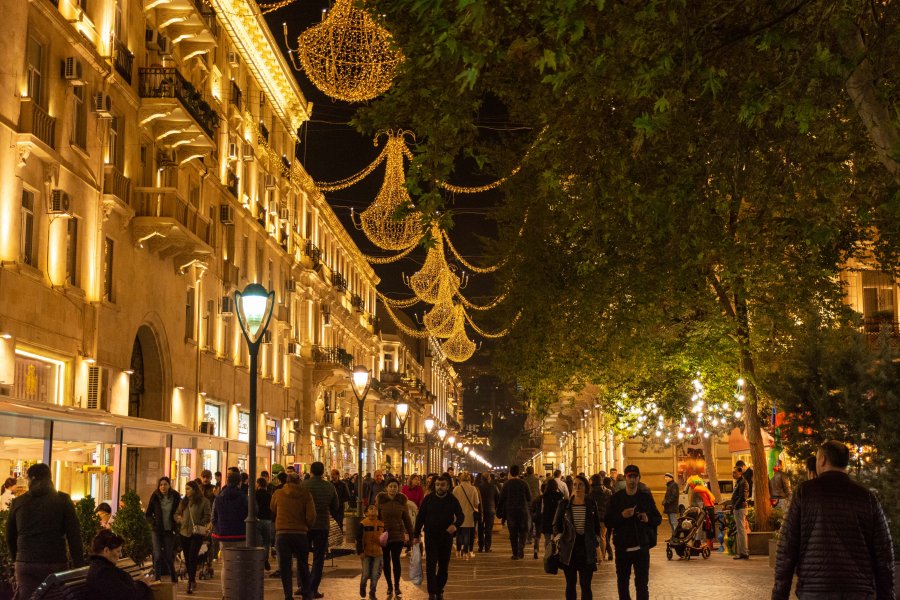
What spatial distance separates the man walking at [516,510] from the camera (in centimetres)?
2697

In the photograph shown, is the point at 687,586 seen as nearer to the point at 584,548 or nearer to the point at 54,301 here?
the point at 584,548

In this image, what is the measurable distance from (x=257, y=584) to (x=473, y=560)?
14041 millimetres

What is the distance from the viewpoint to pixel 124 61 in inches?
1132

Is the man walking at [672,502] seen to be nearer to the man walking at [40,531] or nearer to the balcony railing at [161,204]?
the balcony railing at [161,204]

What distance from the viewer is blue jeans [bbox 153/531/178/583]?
20000 millimetres

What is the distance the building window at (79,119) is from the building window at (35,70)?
1.46 m

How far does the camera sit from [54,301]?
2409 centimetres

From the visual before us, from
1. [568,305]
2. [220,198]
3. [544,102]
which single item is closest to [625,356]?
[568,305]

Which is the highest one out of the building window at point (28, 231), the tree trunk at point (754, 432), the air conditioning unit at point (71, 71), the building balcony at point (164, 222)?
the air conditioning unit at point (71, 71)

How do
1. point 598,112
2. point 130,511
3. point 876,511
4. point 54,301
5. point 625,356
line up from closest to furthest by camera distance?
point 876,511
point 598,112
point 130,511
point 54,301
point 625,356

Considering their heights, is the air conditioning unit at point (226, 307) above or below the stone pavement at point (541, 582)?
above

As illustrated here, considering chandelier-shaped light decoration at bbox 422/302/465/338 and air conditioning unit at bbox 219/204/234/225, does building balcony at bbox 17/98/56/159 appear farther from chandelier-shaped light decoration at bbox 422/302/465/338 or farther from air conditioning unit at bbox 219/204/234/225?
chandelier-shaped light decoration at bbox 422/302/465/338

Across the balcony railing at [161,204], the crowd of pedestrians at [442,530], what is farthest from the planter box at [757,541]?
the balcony railing at [161,204]

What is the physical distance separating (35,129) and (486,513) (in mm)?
15045
